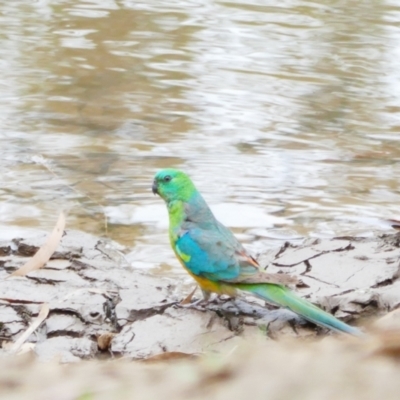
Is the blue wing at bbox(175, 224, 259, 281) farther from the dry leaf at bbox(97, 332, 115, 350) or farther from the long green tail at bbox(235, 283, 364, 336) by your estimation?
the dry leaf at bbox(97, 332, 115, 350)

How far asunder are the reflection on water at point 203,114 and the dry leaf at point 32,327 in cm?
Result: 114

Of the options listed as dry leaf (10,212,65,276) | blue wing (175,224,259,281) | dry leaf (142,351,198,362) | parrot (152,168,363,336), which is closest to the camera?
dry leaf (142,351,198,362)

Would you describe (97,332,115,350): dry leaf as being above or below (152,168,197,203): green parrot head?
below

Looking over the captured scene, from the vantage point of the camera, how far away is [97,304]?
4.17 metres

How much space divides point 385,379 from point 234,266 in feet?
7.66

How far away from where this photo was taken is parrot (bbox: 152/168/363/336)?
3.76m

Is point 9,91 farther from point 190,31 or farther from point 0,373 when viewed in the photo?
point 0,373


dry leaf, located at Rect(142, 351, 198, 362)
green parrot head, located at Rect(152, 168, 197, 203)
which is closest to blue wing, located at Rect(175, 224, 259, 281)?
green parrot head, located at Rect(152, 168, 197, 203)

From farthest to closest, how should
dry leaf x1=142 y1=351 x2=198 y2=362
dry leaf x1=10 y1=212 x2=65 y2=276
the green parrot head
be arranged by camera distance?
1. dry leaf x1=10 y1=212 x2=65 y2=276
2. the green parrot head
3. dry leaf x1=142 y1=351 x2=198 y2=362

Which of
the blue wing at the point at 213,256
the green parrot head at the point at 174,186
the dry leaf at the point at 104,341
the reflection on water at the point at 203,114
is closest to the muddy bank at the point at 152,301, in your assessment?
the dry leaf at the point at 104,341

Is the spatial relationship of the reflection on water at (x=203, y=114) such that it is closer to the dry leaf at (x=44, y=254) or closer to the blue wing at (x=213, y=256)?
the dry leaf at (x=44, y=254)

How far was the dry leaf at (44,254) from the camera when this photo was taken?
178 inches

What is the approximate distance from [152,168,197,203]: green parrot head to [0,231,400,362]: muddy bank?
18.1 inches

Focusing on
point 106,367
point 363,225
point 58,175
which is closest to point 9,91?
point 58,175
